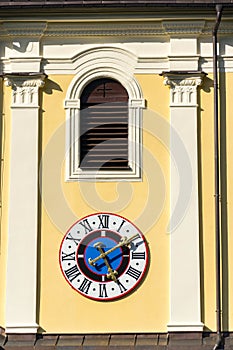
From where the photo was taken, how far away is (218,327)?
16.9 meters

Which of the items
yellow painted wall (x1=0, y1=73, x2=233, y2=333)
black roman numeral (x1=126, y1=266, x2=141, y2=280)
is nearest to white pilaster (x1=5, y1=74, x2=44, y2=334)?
yellow painted wall (x1=0, y1=73, x2=233, y2=333)

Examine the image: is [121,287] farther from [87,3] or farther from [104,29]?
[87,3]

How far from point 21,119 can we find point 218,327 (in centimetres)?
406

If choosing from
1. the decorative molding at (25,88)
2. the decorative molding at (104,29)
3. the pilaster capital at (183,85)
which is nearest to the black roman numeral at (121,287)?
the pilaster capital at (183,85)

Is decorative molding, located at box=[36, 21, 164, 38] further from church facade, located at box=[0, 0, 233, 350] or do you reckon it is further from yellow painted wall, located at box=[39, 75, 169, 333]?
yellow painted wall, located at box=[39, 75, 169, 333]

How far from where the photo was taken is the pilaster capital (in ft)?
58.5

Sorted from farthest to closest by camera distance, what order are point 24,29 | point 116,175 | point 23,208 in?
point 24,29 < point 116,175 < point 23,208

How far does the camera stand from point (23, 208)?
57.4 feet

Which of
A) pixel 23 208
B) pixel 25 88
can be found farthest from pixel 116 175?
pixel 25 88

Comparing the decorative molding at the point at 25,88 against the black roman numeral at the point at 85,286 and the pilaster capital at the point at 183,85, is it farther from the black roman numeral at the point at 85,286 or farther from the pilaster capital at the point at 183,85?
the black roman numeral at the point at 85,286

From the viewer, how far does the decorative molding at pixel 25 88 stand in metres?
17.9

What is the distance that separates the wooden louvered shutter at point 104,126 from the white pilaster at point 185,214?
2.33 ft

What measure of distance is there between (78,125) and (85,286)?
2.35m

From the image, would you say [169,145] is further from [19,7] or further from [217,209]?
[19,7]
